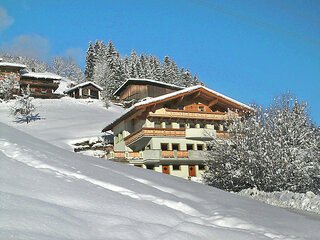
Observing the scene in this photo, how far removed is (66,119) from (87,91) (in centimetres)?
2138

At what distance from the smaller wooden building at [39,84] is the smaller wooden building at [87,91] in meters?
5.19

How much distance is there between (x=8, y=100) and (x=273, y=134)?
57.9 m

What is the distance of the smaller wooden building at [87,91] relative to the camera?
244 ft

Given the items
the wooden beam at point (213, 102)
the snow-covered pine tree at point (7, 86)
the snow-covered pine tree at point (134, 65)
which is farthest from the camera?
the snow-covered pine tree at point (134, 65)

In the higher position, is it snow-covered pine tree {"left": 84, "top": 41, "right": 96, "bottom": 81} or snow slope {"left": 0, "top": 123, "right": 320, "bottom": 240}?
snow-covered pine tree {"left": 84, "top": 41, "right": 96, "bottom": 81}

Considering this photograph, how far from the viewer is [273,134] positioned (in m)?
19.4

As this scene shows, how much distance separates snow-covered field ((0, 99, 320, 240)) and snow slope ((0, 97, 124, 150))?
111ft

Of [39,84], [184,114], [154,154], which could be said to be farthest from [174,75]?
[154,154]

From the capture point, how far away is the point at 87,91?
75.1 m

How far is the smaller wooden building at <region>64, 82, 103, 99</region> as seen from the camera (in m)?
74.2

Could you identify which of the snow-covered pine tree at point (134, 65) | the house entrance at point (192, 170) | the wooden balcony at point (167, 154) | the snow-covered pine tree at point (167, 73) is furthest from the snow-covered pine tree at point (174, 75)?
the wooden balcony at point (167, 154)

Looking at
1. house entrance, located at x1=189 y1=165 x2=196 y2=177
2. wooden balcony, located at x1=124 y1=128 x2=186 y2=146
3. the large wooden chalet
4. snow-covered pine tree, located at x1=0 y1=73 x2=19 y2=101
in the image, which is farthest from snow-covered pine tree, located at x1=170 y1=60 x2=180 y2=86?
house entrance, located at x1=189 y1=165 x2=196 y2=177

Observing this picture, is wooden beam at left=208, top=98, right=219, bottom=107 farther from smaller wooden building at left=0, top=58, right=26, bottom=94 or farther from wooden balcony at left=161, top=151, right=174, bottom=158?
smaller wooden building at left=0, top=58, right=26, bottom=94

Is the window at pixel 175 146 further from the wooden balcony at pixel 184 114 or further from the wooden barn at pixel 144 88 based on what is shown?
the wooden barn at pixel 144 88
